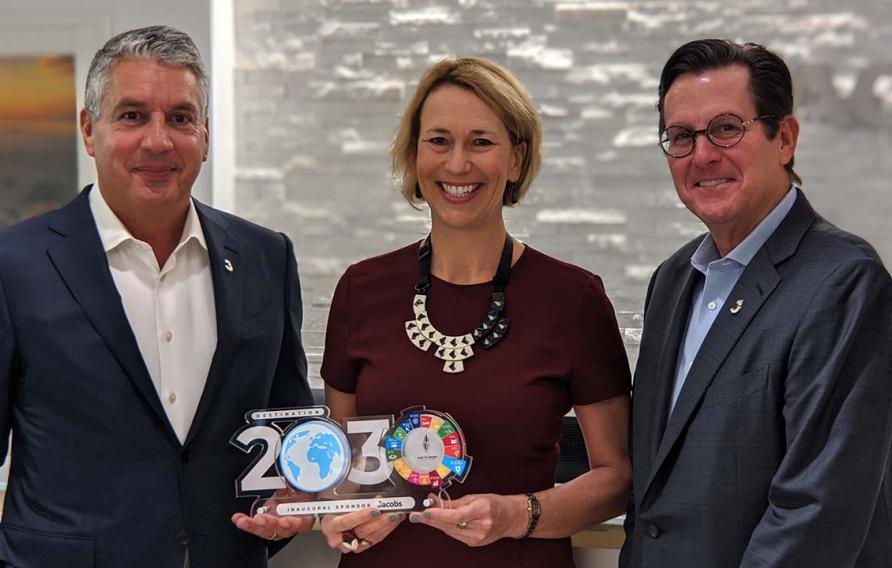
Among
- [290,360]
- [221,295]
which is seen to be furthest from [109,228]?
[290,360]

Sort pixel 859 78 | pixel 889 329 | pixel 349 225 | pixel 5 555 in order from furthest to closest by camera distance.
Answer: pixel 349 225 < pixel 859 78 < pixel 5 555 < pixel 889 329

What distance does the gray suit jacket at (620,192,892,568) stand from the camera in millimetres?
1755

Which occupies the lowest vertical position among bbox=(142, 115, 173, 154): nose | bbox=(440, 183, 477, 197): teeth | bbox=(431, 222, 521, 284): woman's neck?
bbox=(431, 222, 521, 284): woman's neck

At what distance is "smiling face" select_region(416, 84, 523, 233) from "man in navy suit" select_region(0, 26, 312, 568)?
487 millimetres

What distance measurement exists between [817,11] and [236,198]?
6.57 feet

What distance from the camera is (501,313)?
2254mm

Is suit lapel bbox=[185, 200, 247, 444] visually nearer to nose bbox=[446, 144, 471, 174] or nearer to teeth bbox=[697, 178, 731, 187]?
nose bbox=[446, 144, 471, 174]

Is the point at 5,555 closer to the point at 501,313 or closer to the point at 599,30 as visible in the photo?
the point at 501,313

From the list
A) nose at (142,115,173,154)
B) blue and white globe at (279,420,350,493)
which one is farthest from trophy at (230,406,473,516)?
nose at (142,115,173,154)

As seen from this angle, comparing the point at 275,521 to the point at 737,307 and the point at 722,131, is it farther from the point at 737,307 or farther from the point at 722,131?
the point at 722,131

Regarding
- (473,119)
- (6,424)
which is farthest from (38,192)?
(473,119)

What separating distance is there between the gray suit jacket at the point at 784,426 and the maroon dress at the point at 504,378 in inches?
8.2

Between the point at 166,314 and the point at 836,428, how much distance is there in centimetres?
137

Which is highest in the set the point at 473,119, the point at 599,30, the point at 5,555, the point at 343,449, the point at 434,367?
the point at 599,30
